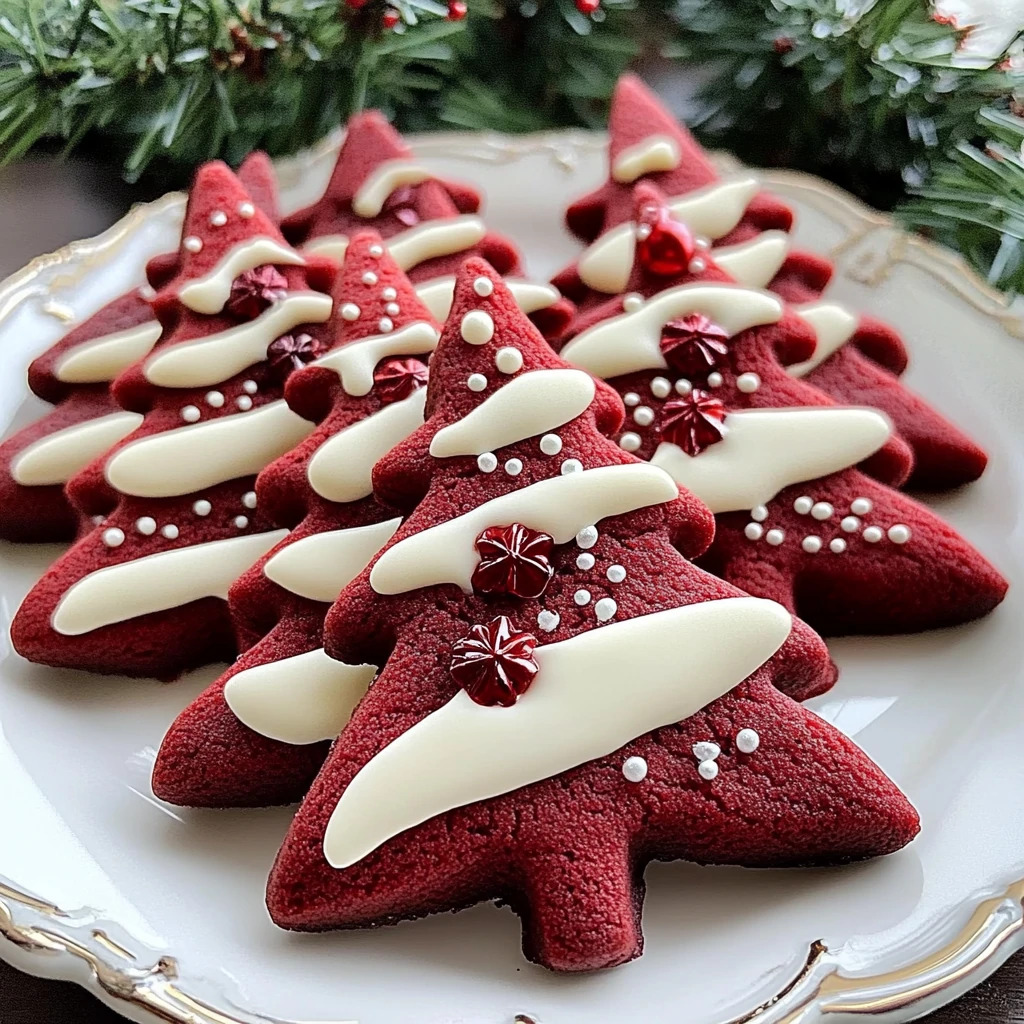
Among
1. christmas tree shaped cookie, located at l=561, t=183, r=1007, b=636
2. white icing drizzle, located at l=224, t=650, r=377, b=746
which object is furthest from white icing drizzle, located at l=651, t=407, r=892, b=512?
white icing drizzle, located at l=224, t=650, r=377, b=746

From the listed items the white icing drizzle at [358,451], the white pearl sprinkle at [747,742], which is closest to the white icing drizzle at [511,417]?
the white icing drizzle at [358,451]

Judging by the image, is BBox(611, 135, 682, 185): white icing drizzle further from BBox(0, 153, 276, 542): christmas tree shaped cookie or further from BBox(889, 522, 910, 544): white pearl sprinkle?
BBox(889, 522, 910, 544): white pearl sprinkle

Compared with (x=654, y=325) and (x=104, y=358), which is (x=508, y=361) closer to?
(x=654, y=325)

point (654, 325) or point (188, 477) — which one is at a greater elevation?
point (654, 325)

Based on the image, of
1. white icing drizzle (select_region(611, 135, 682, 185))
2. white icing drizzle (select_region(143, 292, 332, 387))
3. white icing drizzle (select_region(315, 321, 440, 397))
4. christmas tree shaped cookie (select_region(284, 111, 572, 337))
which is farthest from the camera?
white icing drizzle (select_region(611, 135, 682, 185))

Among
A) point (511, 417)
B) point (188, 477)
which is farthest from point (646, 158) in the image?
point (188, 477)

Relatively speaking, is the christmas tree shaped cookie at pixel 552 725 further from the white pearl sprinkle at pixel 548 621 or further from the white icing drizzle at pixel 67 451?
the white icing drizzle at pixel 67 451
